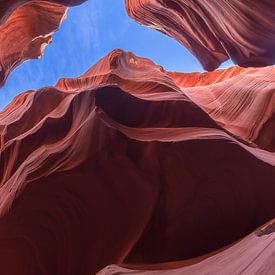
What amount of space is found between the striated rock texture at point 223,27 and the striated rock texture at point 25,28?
13.3ft

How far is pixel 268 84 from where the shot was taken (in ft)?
38.7

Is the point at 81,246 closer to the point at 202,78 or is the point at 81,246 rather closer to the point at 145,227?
the point at 145,227

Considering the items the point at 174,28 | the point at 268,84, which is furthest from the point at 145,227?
the point at 174,28

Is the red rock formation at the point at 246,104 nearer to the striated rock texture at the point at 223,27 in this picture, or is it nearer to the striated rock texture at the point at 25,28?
the striated rock texture at the point at 223,27

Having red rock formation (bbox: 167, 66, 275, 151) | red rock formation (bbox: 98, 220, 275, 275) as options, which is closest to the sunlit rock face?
red rock formation (bbox: 98, 220, 275, 275)

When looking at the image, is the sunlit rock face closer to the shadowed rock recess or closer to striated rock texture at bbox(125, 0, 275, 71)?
the shadowed rock recess

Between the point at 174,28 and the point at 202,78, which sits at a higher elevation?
the point at 174,28

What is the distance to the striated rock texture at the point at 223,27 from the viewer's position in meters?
8.52

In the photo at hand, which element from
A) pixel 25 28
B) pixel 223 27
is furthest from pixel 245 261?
pixel 25 28

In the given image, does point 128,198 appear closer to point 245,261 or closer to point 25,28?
point 245,261

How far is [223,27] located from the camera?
975 centimetres

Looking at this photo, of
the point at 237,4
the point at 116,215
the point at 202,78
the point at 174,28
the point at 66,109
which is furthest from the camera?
the point at 202,78

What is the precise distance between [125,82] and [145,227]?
233 inches

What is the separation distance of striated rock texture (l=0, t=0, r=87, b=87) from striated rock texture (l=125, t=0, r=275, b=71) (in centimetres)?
404
